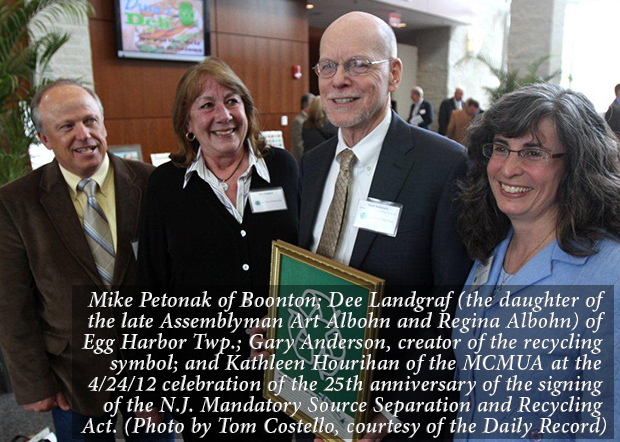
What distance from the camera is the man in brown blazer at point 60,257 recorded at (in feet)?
5.94

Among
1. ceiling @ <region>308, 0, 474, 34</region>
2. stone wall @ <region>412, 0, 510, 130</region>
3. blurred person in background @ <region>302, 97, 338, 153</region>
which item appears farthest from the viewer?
stone wall @ <region>412, 0, 510, 130</region>

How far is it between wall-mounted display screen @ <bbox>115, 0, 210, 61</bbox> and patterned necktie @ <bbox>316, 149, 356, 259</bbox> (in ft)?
18.9

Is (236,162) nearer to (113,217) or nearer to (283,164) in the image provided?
(283,164)

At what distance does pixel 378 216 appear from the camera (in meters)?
1.38

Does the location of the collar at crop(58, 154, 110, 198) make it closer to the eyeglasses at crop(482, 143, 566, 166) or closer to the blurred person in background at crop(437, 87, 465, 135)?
the eyeglasses at crop(482, 143, 566, 166)

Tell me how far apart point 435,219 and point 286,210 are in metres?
0.71

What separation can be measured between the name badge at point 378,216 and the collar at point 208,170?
612 mm

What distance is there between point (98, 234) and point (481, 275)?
1518mm

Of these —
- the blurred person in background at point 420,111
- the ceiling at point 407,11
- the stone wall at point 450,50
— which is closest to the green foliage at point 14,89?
the ceiling at point 407,11

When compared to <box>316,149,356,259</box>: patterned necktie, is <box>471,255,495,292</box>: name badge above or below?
below

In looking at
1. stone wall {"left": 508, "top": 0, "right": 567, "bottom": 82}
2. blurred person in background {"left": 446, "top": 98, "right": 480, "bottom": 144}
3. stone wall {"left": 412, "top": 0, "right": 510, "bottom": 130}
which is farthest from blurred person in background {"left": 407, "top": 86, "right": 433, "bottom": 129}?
stone wall {"left": 508, "top": 0, "right": 567, "bottom": 82}

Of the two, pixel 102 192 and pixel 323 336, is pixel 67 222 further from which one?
pixel 323 336

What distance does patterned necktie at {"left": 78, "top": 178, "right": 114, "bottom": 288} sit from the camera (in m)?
1.89

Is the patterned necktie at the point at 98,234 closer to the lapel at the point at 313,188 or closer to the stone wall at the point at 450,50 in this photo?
the lapel at the point at 313,188
